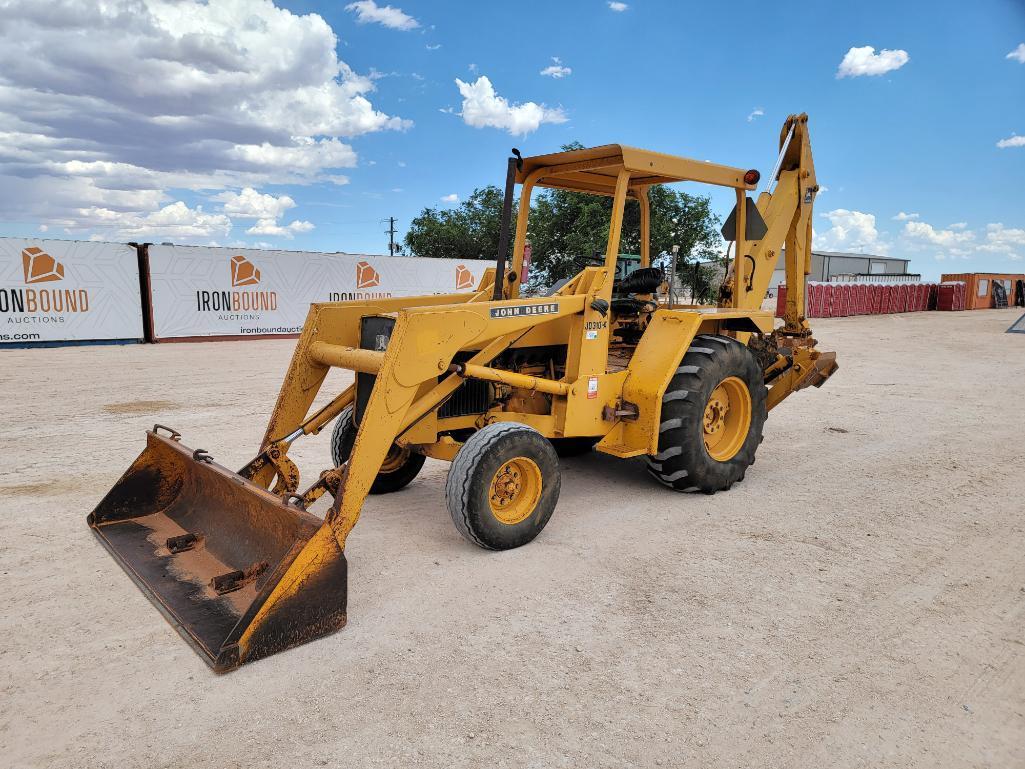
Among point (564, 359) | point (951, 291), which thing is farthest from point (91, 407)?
point (951, 291)

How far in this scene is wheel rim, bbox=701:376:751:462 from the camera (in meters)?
6.00

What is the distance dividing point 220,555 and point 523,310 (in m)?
2.37

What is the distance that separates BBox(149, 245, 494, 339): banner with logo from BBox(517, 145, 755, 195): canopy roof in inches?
476

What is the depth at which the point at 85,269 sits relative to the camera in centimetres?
1606

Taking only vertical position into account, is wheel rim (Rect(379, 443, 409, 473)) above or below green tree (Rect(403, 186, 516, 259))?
below

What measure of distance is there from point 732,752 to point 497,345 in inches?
113

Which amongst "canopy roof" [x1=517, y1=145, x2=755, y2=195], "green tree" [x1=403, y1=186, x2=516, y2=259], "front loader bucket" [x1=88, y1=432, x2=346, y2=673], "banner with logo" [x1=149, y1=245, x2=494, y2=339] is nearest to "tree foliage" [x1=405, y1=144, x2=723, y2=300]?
"canopy roof" [x1=517, y1=145, x2=755, y2=195]

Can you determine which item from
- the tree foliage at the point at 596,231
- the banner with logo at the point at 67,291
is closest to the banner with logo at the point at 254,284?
the banner with logo at the point at 67,291

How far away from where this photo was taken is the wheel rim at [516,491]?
177 inches

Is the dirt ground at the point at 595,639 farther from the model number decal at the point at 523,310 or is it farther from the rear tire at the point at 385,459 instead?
the model number decal at the point at 523,310

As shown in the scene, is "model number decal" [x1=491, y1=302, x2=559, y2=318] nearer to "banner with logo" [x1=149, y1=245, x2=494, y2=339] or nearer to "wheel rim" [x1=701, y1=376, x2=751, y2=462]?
"wheel rim" [x1=701, y1=376, x2=751, y2=462]

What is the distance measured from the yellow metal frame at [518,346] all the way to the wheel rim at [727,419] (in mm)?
567

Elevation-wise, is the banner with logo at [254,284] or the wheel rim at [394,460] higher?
the banner with logo at [254,284]

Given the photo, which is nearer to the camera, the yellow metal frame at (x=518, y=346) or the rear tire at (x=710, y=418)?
the yellow metal frame at (x=518, y=346)
